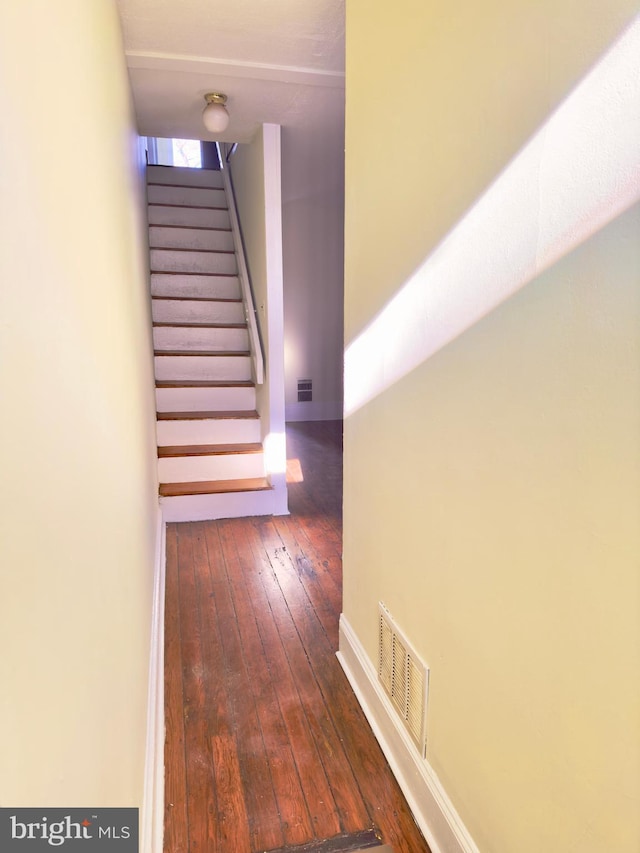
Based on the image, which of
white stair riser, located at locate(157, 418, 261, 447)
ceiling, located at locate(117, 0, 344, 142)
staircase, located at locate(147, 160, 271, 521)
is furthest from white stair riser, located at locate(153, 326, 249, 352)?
ceiling, located at locate(117, 0, 344, 142)

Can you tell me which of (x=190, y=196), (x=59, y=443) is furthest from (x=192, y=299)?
(x=59, y=443)

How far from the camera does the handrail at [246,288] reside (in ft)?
12.1

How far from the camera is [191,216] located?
5121mm

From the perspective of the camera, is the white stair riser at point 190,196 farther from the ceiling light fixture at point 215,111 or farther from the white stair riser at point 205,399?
the ceiling light fixture at point 215,111

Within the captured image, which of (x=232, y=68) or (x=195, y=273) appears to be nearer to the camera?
(x=232, y=68)

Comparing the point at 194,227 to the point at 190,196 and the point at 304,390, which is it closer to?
the point at 190,196

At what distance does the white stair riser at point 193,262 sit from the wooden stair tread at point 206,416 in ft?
4.80

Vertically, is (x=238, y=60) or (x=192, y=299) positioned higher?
(x=238, y=60)

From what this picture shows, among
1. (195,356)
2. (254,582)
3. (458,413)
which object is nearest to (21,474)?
(458,413)

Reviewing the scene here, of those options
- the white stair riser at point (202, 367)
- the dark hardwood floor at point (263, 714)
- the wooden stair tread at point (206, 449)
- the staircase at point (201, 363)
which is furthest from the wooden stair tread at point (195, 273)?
the dark hardwood floor at point (263, 714)

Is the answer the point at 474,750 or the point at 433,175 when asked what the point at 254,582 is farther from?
the point at 433,175

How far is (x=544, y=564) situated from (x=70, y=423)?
78 cm

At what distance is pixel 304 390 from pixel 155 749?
5.29 meters

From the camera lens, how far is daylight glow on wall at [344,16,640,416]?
0.74 metres
